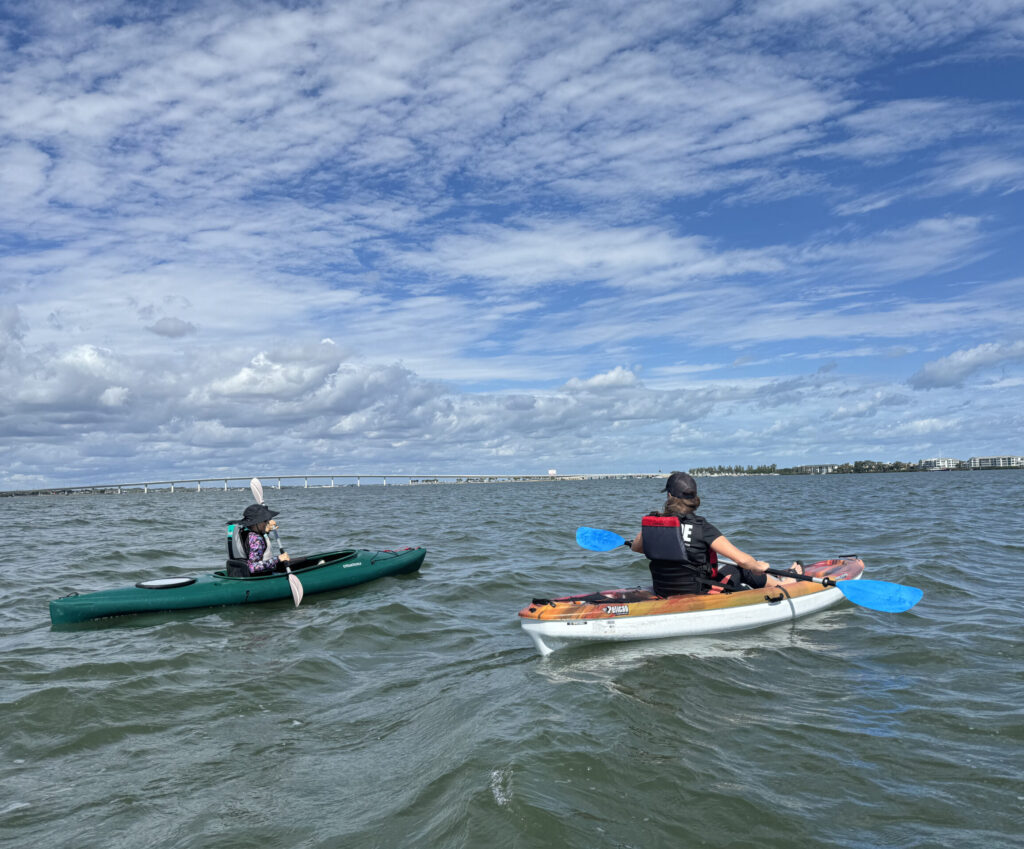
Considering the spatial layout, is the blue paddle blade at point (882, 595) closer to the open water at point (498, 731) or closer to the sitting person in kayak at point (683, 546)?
the open water at point (498, 731)

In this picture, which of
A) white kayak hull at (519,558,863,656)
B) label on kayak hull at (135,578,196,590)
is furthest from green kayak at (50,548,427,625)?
white kayak hull at (519,558,863,656)

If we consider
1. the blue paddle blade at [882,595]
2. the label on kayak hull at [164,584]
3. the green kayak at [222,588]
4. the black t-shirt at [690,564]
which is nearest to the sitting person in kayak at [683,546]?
the black t-shirt at [690,564]

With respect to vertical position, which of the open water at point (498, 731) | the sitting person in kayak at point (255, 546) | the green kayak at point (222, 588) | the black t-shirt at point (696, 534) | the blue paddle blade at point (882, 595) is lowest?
the open water at point (498, 731)

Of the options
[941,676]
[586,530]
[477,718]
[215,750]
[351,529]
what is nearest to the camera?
[215,750]

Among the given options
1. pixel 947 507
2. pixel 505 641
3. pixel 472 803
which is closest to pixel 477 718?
pixel 472 803

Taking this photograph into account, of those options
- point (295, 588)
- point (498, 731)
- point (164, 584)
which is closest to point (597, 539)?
point (498, 731)

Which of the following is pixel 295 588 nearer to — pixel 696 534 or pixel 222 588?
pixel 222 588

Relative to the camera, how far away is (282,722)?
20.3 ft

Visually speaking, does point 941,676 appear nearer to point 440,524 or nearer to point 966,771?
point 966,771

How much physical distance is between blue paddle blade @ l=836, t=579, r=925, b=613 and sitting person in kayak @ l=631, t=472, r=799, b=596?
121 centimetres

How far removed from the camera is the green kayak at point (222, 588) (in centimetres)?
1044

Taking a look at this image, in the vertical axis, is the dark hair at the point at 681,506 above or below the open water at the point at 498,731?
above

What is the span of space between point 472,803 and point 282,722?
8.78 ft

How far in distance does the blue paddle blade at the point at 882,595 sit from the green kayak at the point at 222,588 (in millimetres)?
8718
